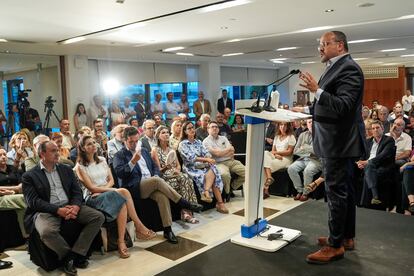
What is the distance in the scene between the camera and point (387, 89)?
13.9 m

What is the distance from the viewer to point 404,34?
6672 millimetres

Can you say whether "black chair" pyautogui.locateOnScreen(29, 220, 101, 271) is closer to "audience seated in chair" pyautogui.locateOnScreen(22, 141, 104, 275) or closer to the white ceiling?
"audience seated in chair" pyautogui.locateOnScreen(22, 141, 104, 275)

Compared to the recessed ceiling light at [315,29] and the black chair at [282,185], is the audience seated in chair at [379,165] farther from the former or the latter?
the recessed ceiling light at [315,29]

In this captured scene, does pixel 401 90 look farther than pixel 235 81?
Yes

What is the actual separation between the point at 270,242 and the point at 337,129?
893 mm

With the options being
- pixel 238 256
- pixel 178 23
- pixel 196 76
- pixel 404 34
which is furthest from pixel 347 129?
pixel 196 76

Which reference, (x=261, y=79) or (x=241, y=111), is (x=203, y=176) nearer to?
(x=241, y=111)

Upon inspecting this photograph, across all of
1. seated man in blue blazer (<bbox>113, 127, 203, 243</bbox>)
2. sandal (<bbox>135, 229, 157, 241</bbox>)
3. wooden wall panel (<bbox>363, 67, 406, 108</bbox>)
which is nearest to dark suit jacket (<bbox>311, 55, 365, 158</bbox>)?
seated man in blue blazer (<bbox>113, 127, 203, 243</bbox>)

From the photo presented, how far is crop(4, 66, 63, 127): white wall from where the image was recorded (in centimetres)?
857

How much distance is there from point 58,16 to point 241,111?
2.91m

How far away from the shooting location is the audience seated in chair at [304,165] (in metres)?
4.70

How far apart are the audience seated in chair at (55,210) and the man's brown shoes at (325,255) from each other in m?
1.72

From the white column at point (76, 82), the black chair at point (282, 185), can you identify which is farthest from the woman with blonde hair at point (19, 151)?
the white column at point (76, 82)

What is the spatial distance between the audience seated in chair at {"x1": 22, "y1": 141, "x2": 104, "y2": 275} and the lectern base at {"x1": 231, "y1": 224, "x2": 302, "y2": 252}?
3.98ft
